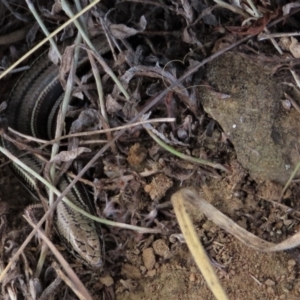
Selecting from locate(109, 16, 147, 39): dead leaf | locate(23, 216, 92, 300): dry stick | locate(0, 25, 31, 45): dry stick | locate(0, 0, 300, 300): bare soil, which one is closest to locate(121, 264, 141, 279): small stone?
locate(0, 0, 300, 300): bare soil

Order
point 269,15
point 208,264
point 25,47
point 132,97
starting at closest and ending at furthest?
point 208,264 < point 269,15 < point 132,97 < point 25,47

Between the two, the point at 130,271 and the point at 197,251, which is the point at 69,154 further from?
the point at 197,251

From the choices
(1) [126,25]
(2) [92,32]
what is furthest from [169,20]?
(2) [92,32]

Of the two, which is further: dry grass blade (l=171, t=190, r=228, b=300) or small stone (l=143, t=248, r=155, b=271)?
small stone (l=143, t=248, r=155, b=271)

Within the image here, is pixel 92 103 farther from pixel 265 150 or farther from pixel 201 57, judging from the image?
pixel 265 150

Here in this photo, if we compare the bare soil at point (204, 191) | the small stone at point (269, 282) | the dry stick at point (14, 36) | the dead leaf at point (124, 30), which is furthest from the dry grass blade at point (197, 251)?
the dry stick at point (14, 36)

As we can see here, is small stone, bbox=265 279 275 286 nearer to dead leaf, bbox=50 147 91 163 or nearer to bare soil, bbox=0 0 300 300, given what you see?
bare soil, bbox=0 0 300 300
